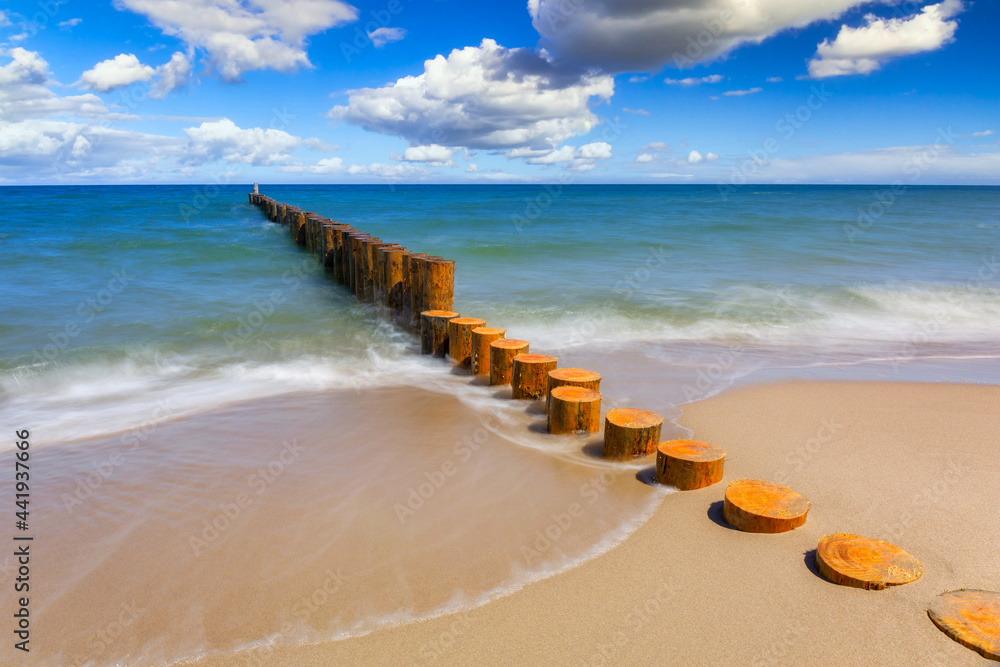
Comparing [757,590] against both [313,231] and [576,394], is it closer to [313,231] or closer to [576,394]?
[576,394]

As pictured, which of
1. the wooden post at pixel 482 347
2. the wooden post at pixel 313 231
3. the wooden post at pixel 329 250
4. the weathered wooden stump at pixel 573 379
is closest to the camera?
the weathered wooden stump at pixel 573 379

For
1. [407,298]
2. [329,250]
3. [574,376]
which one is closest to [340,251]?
[329,250]

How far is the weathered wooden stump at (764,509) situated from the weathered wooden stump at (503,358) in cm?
243

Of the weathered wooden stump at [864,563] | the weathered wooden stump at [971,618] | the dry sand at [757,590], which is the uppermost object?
the weathered wooden stump at [864,563]

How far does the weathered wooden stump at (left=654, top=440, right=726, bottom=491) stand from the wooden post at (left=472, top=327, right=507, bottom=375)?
243 centimetres

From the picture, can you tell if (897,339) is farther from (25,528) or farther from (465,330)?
(25,528)

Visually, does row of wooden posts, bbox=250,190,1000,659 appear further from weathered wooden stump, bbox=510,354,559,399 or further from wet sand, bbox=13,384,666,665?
wet sand, bbox=13,384,666,665

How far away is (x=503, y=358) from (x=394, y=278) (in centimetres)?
332

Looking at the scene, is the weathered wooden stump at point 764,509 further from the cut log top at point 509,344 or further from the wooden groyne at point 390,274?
the wooden groyne at point 390,274

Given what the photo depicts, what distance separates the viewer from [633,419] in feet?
12.8

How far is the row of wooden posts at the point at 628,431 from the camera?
8.18 ft

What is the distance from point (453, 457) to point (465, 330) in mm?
2203

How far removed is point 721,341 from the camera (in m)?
7.84

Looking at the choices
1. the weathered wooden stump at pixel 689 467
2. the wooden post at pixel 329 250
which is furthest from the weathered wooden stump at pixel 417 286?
the wooden post at pixel 329 250
